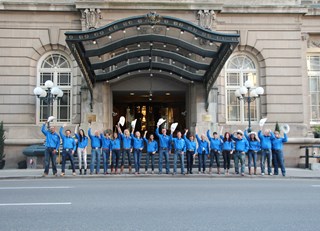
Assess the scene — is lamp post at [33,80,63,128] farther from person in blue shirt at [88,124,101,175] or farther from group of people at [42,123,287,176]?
person in blue shirt at [88,124,101,175]

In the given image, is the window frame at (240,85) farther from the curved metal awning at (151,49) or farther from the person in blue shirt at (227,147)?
the person in blue shirt at (227,147)

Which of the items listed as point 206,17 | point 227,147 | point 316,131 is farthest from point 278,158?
point 206,17

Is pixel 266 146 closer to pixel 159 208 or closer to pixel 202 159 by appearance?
pixel 202 159

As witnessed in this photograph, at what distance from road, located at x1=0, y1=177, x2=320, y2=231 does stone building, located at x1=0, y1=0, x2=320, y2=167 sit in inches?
392

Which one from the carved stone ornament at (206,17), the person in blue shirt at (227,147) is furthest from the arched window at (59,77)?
the person in blue shirt at (227,147)

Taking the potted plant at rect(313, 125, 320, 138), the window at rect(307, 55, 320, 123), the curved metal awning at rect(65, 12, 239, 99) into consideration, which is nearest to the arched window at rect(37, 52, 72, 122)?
the curved metal awning at rect(65, 12, 239, 99)

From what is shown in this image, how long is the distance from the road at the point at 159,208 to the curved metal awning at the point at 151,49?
6808mm

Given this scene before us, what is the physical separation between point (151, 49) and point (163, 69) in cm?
264

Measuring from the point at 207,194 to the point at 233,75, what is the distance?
45.0 ft

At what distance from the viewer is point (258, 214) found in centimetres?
746

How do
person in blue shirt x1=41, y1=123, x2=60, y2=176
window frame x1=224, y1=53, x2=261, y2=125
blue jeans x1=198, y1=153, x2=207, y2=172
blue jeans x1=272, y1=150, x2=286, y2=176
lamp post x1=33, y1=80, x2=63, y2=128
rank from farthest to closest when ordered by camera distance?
window frame x1=224, y1=53, x2=261, y2=125
lamp post x1=33, y1=80, x2=63, y2=128
blue jeans x1=198, y1=153, x2=207, y2=172
blue jeans x1=272, y1=150, x2=286, y2=176
person in blue shirt x1=41, y1=123, x2=60, y2=176

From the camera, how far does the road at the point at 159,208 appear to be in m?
6.61

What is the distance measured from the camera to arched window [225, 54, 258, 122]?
2248cm

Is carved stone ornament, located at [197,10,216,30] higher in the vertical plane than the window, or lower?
higher
